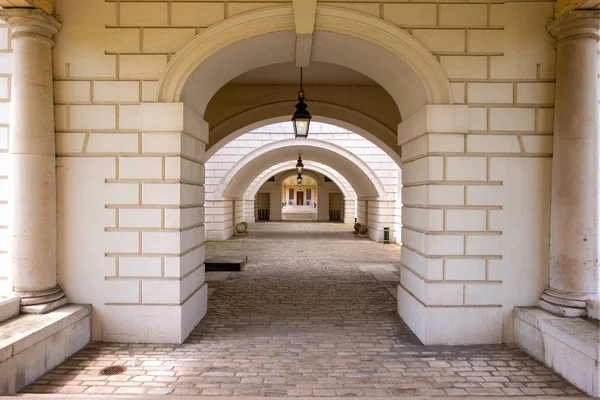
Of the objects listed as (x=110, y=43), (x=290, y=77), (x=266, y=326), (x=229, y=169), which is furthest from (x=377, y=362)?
(x=229, y=169)

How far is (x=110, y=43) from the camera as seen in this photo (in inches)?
183

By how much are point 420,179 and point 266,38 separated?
265 centimetres

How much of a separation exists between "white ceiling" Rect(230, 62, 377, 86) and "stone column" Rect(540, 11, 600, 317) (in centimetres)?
403

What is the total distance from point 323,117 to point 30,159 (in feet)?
21.7

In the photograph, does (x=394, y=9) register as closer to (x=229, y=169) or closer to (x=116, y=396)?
(x=116, y=396)

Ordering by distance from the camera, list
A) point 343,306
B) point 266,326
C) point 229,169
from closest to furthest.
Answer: point 266,326, point 343,306, point 229,169

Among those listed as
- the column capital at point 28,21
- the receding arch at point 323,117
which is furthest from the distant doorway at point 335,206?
the column capital at point 28,21

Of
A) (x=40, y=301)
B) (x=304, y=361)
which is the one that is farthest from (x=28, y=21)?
(x=304, y=361)

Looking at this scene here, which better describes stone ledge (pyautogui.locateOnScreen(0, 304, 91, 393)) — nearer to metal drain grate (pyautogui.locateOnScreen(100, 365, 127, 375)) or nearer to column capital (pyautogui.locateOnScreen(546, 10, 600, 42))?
metal drain grate (pyautogui.locateOnScreen(100, 365, 127, 375))

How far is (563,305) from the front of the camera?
14.3 ft

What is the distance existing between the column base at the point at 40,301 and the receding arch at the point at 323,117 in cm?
526

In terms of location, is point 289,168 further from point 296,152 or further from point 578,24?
point 578,24

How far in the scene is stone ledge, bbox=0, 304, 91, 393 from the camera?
334 centimetres

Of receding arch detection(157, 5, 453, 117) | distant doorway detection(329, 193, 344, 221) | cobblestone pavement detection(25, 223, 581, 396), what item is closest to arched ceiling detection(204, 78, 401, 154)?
receding arch detection(157, 5, 453, 117)
